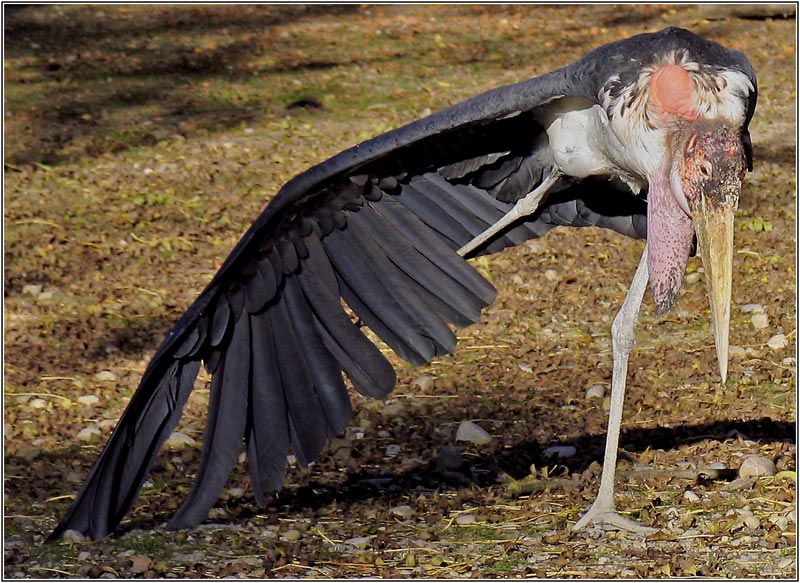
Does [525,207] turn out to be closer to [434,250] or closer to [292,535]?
[434,250]

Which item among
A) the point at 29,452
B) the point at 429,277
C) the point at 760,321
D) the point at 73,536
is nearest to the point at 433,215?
the point at 429,277

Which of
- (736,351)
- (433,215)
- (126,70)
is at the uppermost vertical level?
(126,70)

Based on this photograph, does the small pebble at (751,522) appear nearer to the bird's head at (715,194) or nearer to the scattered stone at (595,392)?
the bird's head at (715,194)

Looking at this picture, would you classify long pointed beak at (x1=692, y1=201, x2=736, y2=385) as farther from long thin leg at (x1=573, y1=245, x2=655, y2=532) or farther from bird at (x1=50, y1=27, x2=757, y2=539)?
long thin leg at (x1=573, y1=245, x2=655, y2=532)

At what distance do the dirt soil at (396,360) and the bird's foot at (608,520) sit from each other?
0.14 feet

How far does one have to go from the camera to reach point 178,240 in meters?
7.26

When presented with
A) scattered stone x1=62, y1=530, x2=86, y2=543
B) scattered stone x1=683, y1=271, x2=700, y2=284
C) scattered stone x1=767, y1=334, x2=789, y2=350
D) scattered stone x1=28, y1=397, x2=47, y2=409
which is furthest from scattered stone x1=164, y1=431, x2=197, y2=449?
scattered stone x1=683, y1=271, x2=700, y2=284

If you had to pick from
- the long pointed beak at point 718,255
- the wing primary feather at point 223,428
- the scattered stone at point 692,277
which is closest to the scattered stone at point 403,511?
the wing primary feather at point 223,428

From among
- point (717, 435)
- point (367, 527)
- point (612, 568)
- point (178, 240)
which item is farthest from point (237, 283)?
point (178, 240)

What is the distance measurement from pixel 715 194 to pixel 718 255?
0.58 ft

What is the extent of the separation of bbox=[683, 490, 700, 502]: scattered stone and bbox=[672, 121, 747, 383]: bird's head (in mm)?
901

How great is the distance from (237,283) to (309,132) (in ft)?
17.1

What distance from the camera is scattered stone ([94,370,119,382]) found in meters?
5.71

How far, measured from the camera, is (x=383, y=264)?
4148 millimetres
